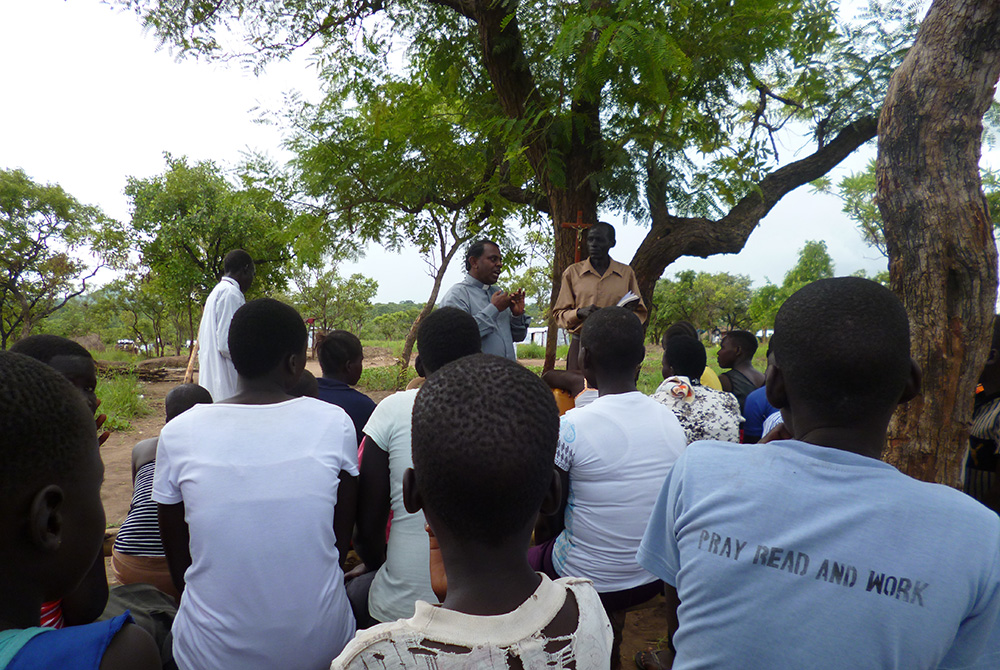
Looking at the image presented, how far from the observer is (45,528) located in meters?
0.91

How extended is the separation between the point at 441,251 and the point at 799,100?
19.8ft

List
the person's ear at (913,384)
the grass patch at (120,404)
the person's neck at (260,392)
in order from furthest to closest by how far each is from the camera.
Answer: the grass patch at (120,404), the person's neck at (260,392), the person's ear at (913,384)

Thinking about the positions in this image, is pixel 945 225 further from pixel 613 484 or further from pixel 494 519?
pixel 494 519

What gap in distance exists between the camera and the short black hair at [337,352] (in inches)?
135

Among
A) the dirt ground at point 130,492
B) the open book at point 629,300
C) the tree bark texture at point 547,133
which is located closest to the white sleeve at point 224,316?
the dirt ground at point 130,492

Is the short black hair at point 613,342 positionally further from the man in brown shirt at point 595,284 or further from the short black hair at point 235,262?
the short black hair at point 235,262

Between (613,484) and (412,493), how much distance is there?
114 cm

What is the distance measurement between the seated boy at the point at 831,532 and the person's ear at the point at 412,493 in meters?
0.57

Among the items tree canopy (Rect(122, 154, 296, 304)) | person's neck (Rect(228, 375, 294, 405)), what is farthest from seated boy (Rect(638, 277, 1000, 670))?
tree canopy (Rect(122, 154, 296, 304))

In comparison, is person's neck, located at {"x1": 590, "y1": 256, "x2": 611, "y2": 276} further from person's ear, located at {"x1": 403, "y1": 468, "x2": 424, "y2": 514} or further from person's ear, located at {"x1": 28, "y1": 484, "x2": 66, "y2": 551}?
person's ear, located at {"x1": 28, "y1": 484, "x2": 66, "y2": 551}

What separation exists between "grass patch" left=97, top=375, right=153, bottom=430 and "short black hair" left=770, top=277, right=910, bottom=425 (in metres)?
8.78

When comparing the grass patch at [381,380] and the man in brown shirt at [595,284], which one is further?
the grass patch at [381,380]

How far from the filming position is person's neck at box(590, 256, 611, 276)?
16.2ft

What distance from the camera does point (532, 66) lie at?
20.1 ft
